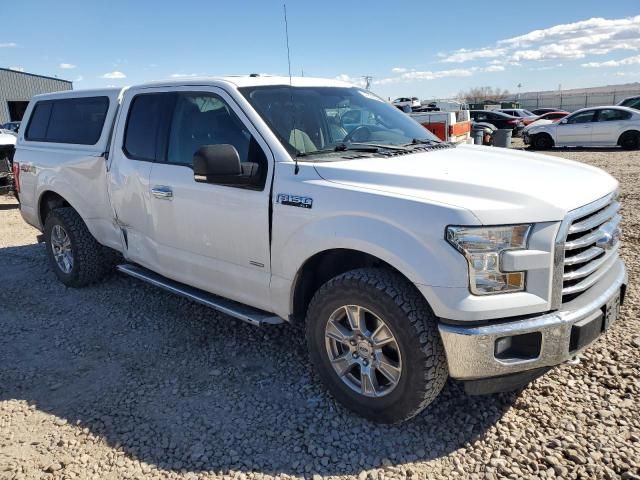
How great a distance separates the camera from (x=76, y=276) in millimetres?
5359

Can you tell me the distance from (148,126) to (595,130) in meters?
17.0

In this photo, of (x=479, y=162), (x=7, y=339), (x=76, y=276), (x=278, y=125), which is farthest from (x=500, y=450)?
(x=76, y=276)

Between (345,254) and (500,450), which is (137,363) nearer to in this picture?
(345,254)

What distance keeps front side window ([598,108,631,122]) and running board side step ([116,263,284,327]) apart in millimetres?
17017

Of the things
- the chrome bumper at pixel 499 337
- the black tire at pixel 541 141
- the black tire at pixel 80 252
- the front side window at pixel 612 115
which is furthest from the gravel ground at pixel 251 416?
the black tire at pixel 541 141

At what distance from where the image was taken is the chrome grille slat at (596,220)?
8.71ft

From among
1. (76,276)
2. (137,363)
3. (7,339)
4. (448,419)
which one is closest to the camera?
(448,419)

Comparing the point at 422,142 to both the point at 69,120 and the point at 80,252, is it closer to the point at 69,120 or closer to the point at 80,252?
the point at 80,252

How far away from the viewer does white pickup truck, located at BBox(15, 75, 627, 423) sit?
2549mm

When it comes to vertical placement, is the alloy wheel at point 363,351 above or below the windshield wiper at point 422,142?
below

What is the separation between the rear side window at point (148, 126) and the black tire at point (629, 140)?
16782mm

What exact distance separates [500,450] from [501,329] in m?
0.75

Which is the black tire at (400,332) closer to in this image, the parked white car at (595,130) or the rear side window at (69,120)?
the rear side window at (69,120)

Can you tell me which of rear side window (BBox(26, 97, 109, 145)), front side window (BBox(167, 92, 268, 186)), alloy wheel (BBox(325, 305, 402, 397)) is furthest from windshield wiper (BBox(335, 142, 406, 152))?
rear side window (BBox(26, 97, 109, 145))
